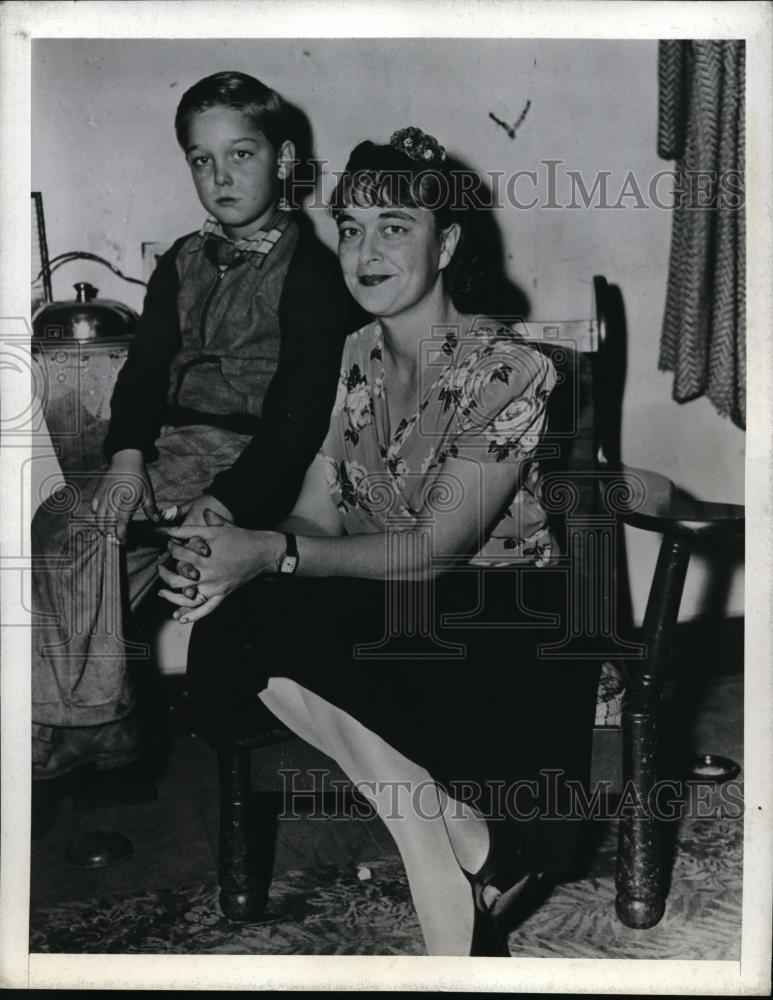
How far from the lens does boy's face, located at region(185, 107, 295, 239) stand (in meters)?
1.59

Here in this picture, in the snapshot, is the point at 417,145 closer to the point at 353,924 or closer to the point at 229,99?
the point at 229,99

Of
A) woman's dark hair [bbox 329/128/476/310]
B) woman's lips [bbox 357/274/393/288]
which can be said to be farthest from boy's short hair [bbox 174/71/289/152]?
woman's lips [bbox 357/274/393/288]

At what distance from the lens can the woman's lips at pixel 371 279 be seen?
1.62 metres

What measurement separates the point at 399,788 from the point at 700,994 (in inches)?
22.7

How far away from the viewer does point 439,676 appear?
1558 millimetres

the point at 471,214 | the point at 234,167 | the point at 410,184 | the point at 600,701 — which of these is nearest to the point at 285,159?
the point at 234,167

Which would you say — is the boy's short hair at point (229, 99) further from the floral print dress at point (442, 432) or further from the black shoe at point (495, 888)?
the black shoe at point (495, 888)

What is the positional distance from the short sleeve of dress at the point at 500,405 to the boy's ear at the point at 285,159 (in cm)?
42

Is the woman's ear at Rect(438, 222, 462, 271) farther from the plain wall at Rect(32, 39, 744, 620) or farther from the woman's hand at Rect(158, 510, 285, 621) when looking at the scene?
the woman's hand at Rect(158, 510, 285, 621)

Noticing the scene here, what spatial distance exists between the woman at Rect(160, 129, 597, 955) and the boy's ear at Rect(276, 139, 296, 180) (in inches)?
3.3

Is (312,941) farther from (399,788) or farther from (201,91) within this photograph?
(201,91)

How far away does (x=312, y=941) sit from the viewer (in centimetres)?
160

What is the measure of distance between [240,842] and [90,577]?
1.59 feet

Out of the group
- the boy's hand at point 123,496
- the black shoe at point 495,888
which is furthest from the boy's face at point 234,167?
the black shoe at point 495,888
